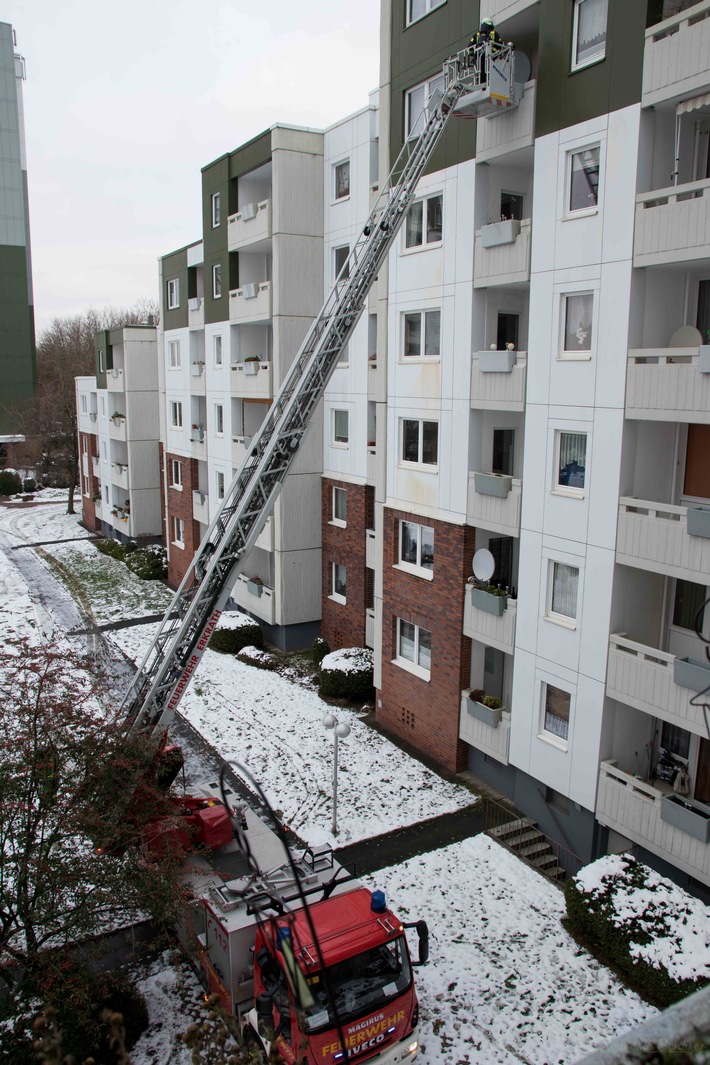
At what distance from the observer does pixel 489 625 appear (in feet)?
56.0

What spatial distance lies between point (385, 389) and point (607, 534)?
7.92 metres

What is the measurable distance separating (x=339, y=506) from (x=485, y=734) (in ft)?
35.0

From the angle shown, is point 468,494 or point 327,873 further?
point 468,494

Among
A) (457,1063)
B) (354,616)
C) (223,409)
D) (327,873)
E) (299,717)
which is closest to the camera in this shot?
(457,1063)

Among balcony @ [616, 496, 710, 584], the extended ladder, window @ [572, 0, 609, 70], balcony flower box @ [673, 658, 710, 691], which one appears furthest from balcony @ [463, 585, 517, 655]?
window @ [572, 0, 609, 70]

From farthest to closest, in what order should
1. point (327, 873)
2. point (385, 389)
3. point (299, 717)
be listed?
point (299, 717)
point (385, 389)
point (327, 873)

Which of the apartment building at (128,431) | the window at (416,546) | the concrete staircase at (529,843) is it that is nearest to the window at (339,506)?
the window at (416,546)

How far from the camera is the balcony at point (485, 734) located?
664 inches

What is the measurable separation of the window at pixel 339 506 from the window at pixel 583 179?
514 inches

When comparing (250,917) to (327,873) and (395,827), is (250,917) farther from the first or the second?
(395,827)

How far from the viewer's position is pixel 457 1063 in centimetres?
1080

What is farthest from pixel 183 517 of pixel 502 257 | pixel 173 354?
pixel 502 257

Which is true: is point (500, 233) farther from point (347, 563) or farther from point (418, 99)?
point (347, 563)

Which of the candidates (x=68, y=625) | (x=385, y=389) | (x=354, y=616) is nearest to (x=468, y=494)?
(x=385, y=389)
